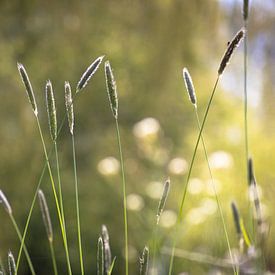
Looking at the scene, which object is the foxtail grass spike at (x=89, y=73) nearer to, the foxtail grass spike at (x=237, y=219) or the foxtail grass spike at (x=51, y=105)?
the foxtail grass spike at (x=51, y=105)

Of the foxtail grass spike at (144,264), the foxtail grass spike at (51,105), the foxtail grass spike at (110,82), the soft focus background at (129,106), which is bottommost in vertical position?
the soft focus background at (129,106)

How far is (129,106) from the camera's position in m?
5.64

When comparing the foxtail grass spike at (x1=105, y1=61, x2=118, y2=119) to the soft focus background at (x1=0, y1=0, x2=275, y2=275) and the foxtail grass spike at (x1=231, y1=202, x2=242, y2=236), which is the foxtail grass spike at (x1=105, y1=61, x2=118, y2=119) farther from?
the soft focus background at (x1=0, y1=0, x2=275, y2=275)

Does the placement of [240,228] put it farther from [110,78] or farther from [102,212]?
[102,212]

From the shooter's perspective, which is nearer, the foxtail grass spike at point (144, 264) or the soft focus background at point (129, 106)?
the foxtail grass spike at point (144, 264)

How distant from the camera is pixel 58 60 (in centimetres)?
531

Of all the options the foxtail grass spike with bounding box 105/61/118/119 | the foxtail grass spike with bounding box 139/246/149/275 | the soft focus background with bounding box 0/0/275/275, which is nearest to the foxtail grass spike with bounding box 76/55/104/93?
the foxtail grass spike with bounding box 105/61/118/119

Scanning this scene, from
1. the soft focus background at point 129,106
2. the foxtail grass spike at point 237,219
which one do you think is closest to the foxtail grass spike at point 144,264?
the foxtail grass spike at point 237,219

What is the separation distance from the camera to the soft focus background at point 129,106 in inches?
191

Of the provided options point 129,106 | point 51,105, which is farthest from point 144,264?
point 129,106

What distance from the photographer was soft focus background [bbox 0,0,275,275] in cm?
486

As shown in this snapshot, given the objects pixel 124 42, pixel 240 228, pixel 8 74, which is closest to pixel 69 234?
pixel 8 74

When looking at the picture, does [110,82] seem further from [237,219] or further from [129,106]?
[129,106]

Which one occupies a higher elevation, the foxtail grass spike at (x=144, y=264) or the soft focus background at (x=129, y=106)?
the foxtail grass spike at (x=144, y=264)
